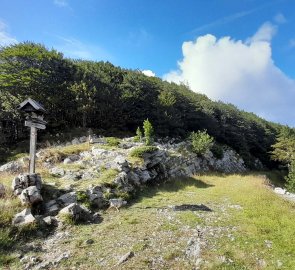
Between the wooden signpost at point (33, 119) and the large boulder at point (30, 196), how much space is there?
2.54 meters

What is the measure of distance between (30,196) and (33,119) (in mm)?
4621

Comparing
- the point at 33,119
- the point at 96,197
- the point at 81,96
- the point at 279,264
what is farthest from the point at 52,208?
the point at 81,96

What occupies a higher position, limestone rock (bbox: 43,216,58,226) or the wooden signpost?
the wooden signpost

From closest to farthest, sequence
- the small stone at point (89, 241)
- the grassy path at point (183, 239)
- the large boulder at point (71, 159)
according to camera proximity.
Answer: the grassy path at point (183, 239)
the small stone at point (89, 241)
the large boulder at point (71, 159)

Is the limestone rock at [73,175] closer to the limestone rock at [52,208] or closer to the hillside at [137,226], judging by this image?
the hillside at [137,226]

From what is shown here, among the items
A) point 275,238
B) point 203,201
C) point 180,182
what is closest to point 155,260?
point 275,238

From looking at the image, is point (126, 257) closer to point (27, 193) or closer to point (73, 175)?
point (27, 193)

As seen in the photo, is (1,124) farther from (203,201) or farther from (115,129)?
(203,201)

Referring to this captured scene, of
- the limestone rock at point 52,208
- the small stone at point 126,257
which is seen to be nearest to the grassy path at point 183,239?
the small stone at point 126,257

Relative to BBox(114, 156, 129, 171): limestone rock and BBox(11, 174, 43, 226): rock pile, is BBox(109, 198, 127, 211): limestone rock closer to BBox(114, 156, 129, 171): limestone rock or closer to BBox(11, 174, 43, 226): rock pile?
BBox(11, 174, 43, 226): rock pile

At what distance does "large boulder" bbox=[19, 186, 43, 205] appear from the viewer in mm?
12852

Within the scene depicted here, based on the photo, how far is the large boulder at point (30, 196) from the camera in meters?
12.9

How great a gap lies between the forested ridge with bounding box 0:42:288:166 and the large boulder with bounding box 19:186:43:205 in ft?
75.2

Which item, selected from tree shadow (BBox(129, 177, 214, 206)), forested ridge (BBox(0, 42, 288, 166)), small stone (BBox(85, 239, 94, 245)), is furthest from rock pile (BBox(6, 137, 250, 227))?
forested ridge (BBox(0, 42, 288, 166))
